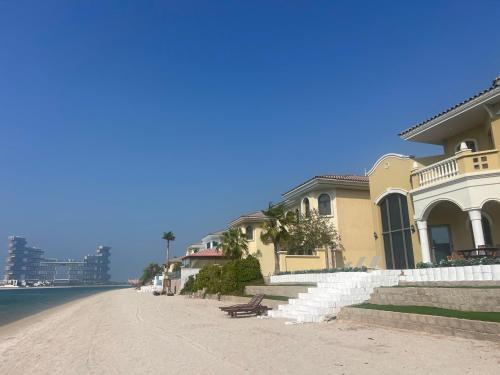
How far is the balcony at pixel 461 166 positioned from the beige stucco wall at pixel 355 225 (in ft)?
32.5

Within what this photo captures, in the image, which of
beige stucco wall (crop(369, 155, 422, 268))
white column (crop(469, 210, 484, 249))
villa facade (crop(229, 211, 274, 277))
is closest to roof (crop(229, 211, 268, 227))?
villa facade (crop(229, 211, 274, 277))

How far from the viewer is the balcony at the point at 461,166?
1594cm

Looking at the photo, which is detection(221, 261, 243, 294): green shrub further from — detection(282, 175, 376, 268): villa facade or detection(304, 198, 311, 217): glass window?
detection(304, 198, 311, 217): glass window

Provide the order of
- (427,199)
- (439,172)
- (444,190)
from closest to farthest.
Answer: (444,190), (439,172), (427,199)

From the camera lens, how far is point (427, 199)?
18.2 m

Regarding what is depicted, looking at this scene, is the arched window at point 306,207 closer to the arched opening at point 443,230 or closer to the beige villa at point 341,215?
the beige villa at point 341,215

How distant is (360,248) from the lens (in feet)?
92.5

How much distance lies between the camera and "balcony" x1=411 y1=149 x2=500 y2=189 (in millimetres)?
15938

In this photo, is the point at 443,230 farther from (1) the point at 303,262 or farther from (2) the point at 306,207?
(2) the point at 306,207

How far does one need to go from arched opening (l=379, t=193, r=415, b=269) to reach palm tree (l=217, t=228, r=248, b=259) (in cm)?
1786

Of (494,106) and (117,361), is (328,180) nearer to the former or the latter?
(494,106)

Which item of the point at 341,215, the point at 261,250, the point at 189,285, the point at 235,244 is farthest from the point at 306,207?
the point at 189,285

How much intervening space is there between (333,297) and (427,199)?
698cm

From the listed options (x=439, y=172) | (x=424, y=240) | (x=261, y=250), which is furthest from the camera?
(x=261, y=250)
